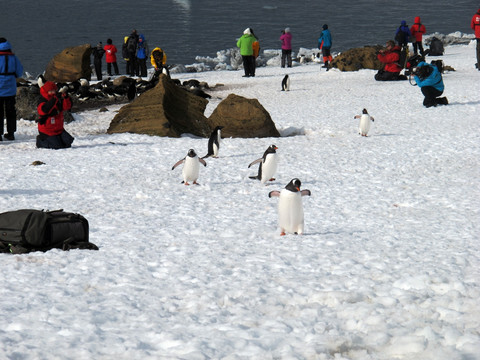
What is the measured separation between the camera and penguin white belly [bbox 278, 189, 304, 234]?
21.9ft

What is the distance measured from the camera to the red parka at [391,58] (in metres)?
19.8

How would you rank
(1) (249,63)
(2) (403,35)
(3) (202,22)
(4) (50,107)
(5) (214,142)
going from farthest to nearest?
1. (3) (202,22)
2. (2) (403,35)
3. (1) (249,63)
4. (4) (50,107)
5. (5) (214,142)

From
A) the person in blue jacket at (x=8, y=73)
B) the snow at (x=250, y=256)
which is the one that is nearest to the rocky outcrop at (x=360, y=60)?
the snow at (x=250, y=256)

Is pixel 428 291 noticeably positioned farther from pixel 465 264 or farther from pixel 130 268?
pixel 130 268

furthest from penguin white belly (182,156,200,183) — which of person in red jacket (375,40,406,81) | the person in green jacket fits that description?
the person in green jacket

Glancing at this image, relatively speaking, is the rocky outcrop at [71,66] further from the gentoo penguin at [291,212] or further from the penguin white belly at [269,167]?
the gentoo penguin at [291,212]

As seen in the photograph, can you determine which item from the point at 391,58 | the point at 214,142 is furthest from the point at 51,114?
the point at 391,58

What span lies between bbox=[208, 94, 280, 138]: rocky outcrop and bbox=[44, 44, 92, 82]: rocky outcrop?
11672 millimetres

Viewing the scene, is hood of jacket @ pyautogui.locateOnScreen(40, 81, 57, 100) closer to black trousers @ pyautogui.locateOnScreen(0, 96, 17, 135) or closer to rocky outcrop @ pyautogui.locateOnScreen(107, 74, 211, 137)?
black trousers @ pyautogui.locateOnScreen(0, 96, 17, 135)

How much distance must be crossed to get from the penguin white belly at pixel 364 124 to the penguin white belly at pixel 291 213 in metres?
6.12

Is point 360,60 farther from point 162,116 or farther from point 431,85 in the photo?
point 162,116

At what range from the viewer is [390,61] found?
20000mm

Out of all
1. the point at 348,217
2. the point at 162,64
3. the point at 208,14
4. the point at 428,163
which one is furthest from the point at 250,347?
the point at 208,14

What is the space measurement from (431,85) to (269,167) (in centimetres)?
773
